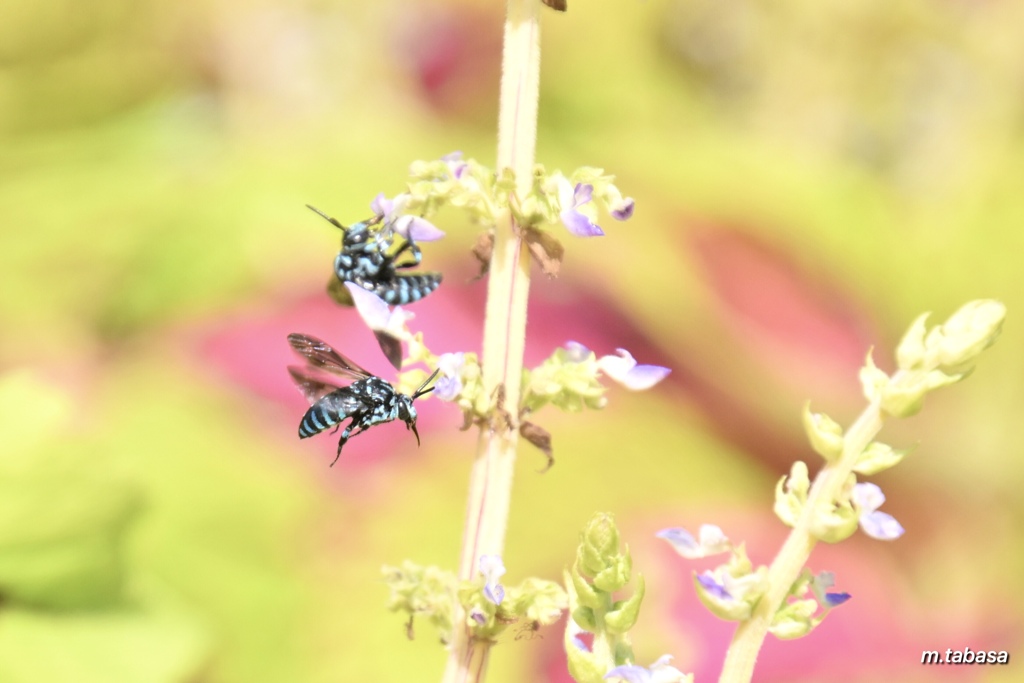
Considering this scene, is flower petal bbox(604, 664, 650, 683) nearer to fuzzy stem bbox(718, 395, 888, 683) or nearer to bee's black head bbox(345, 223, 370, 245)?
fuzzy stem bbox(718, 395, 888, 683)

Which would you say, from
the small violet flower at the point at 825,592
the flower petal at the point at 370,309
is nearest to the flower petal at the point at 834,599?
the small violet flower at the point at 825,592

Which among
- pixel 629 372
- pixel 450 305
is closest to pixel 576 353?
pixel 629 372

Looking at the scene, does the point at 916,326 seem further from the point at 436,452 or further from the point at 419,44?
the point at 419,44

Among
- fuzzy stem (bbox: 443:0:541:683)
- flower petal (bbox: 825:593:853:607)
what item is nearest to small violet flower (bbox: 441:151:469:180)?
fuzzy stem (bbox: 443:0:541:683)

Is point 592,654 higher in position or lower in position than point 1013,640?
lower

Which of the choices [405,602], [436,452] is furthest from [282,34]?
[405,602]
